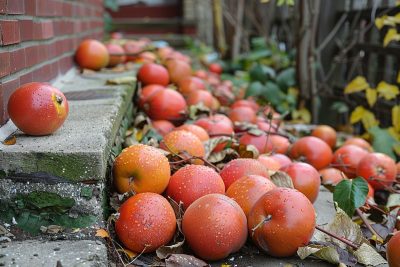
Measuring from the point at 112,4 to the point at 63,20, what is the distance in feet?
13.0

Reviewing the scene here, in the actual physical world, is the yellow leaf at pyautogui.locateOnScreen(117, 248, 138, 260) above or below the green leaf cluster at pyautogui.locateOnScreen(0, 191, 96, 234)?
below

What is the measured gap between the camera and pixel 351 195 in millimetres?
1818

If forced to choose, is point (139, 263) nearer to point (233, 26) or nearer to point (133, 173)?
point (133, 173)

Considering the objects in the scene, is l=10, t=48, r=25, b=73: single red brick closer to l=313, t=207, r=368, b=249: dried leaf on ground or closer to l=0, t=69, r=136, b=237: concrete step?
l=0, t=69, r=136, b=237: concrete step

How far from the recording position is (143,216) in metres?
1.48

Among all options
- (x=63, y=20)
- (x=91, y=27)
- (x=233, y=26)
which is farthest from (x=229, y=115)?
(x=233, y=26)

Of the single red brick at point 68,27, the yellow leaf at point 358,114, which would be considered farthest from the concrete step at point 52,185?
the yellow leaf at point 358,114

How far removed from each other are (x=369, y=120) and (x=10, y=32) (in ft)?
8.77

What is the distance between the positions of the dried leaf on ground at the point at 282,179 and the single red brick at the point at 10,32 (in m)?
1.08

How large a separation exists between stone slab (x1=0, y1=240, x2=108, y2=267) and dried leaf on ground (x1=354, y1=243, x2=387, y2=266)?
2.52ft

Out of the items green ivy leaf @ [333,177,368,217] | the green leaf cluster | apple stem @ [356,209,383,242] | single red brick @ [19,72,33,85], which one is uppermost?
single red brick @ [19,72,33,85]

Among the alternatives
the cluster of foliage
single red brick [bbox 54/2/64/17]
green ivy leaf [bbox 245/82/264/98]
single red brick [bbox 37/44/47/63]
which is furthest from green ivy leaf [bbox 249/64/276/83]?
single red brick [bbox 37/44/47/63]

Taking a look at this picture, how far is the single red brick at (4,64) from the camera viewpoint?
1.69m

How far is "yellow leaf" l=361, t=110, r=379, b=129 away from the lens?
3618mm
